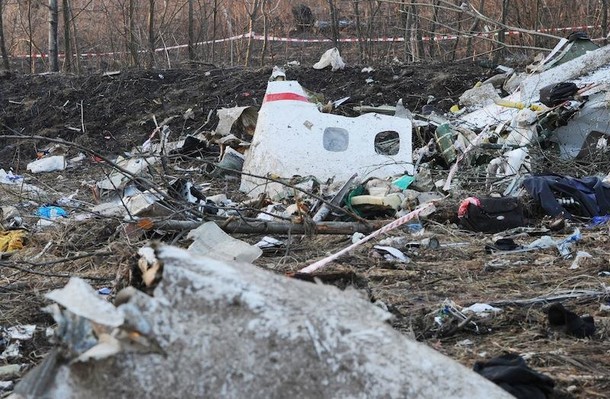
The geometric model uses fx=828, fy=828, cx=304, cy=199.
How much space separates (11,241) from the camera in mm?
5680

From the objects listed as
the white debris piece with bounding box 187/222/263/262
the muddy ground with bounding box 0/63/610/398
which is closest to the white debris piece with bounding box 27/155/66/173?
the muddy ground with bounding box 0/63/610/398

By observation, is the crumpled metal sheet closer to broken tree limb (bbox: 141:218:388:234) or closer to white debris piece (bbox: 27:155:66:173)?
broken tree limb (bbox: 141:218:388:234)

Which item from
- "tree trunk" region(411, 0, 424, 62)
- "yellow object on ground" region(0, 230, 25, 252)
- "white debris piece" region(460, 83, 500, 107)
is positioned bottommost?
"yellow object on ground" region(0, 230, 25, 252)

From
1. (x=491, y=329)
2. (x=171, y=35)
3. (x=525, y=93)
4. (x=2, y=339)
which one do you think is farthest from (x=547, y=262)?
(x=171, y=35)

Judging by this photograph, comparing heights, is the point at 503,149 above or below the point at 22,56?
below

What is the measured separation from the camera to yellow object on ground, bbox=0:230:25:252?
5.61m

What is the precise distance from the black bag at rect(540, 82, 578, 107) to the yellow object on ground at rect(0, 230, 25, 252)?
16.8 ft

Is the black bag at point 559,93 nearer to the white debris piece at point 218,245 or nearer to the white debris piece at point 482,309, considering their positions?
the white debris piece at point 218,245

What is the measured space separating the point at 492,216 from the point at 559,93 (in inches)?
112

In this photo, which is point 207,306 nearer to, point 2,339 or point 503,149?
point 2,339

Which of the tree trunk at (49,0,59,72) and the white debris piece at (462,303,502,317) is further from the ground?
the tree trunk at (49,0,59,72)

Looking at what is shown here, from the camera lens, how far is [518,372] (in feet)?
7.79

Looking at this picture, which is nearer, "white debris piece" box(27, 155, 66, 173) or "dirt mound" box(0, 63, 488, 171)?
"white debris piece" box(27, 155, 66, 173)

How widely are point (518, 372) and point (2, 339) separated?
7.42 feet
